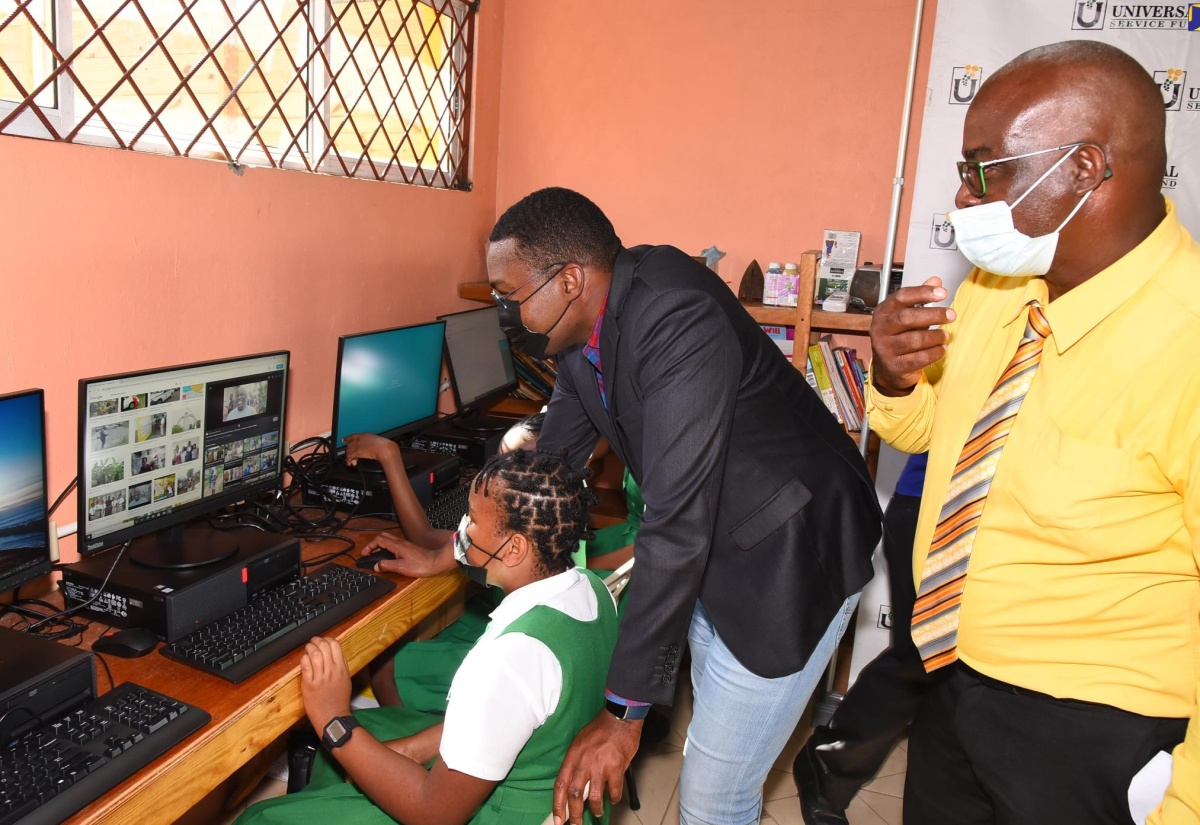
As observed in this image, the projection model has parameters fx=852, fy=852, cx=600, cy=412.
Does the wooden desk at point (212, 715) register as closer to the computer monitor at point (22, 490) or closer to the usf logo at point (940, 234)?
the computer monitor at point (22, 490)

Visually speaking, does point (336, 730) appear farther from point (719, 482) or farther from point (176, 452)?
point (719, 482)

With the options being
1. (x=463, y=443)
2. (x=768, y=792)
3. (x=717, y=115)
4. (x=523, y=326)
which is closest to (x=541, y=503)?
(x=523, y=326)

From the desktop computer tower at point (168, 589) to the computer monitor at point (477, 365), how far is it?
3.88 feet

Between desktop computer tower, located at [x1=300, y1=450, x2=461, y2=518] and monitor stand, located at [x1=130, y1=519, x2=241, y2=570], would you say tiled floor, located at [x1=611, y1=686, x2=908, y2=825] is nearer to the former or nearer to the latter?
desktop computer tower, located at [x1=300, y1=450, x2=461, y2=518]

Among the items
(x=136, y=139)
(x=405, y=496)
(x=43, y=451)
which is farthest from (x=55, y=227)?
(x=405, y=496)

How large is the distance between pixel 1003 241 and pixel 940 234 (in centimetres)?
143

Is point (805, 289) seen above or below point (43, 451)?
above

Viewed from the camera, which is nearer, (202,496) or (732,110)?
(202,496)

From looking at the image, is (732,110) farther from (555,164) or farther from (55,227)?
(55,227)

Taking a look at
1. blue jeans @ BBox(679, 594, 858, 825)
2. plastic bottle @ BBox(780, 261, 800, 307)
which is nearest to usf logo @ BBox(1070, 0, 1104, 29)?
plastic bottle @ BBox(780, 261, 800, 307)

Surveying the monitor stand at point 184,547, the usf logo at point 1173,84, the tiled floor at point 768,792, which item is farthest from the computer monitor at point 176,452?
the usf logo at point 1173,84

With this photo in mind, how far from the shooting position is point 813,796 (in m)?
2.21

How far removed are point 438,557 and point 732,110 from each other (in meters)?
2.02

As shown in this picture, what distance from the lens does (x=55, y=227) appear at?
1.66 metres
